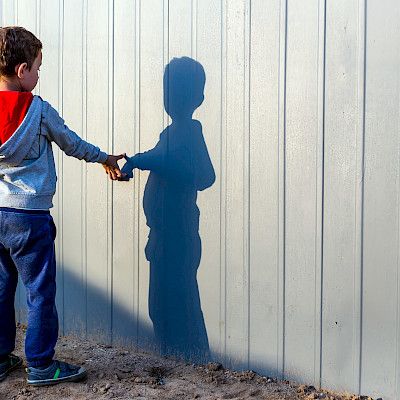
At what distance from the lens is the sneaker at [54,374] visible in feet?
10.8

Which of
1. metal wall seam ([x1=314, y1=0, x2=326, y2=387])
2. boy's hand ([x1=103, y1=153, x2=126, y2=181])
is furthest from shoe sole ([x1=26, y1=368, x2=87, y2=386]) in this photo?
metal wall seam ([x1=314, y1=0, x2=326, y2=387])

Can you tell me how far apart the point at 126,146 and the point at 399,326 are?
1.50 meters

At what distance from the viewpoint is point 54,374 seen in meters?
3.31

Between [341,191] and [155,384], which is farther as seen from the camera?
[155,384]

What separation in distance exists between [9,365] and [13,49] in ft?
4.46

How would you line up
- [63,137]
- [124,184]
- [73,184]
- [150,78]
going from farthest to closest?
[73,184]
[124,184]
[150,78]
[63,137]

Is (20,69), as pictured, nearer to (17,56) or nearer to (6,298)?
(17,56)

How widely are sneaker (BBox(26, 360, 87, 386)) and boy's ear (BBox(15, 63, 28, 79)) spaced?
1.20 m

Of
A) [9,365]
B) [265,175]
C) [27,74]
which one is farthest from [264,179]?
[9,365]

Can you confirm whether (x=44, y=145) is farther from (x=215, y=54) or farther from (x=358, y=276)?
(x=358, y=276)

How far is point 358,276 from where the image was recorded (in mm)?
2918

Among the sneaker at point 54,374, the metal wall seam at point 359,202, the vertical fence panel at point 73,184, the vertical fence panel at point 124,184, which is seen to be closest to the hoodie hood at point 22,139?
the vertical fence panel at point 124,184

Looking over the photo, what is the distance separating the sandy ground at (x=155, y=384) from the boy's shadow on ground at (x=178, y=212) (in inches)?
4.0

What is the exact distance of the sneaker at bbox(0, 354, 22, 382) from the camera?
11.3ft
